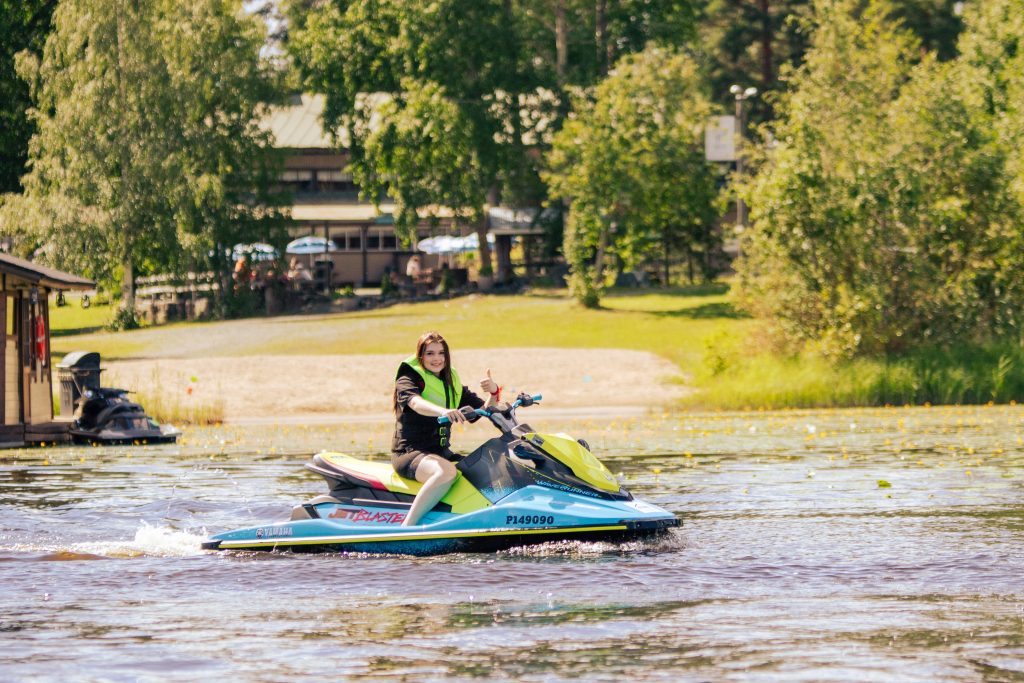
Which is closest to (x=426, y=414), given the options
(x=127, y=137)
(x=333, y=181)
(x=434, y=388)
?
(x=434, y=388)

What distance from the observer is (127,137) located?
169 ft

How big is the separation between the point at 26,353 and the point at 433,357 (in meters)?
15.4

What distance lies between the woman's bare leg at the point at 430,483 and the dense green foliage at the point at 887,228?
19.7 metres

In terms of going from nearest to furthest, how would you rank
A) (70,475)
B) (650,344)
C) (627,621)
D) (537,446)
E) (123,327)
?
1. (627,621)
2. (537,446)
3. (70,475)
4. (650,344)
5. (123,327)

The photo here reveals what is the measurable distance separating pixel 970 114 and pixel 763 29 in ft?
141

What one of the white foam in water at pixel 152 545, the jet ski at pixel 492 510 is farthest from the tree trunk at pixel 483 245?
the jet ski at pixel 492 510

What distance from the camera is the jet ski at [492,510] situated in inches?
500

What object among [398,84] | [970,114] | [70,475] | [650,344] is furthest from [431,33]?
[70,475]

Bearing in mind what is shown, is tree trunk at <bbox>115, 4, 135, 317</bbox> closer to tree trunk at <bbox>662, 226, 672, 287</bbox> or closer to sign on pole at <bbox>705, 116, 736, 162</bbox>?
tree trunk at <bbox>662, 226, 672, 287</bbox>

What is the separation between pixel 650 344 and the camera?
40.4 metres

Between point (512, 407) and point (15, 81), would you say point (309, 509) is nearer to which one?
point (512, 407)

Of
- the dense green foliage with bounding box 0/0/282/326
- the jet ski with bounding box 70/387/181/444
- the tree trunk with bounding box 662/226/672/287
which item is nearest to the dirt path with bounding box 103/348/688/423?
the jet ski with bounding box 70/387/181/444

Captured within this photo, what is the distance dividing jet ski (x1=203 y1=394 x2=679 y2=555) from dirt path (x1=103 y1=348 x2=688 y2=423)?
1667 cm

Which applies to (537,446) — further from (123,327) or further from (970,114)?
(123,327)
